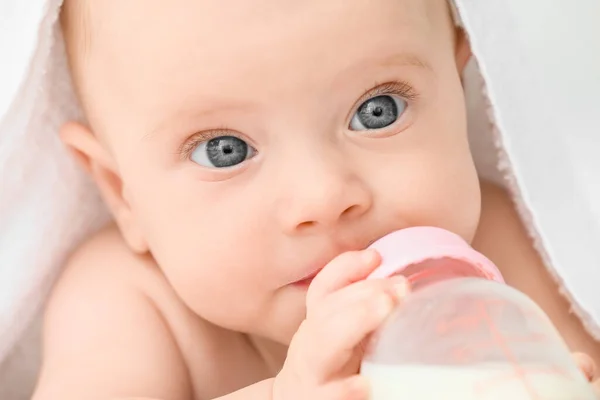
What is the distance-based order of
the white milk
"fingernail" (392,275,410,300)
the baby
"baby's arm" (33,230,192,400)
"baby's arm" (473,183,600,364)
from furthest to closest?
1. "baby's arm" (473,183,600,364)
2. "baby's arm" (33,230,192,400)
3. the baby
4. "fingernail" (392,275,410,300)
5. the white milk

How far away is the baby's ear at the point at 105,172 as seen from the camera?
103 cm

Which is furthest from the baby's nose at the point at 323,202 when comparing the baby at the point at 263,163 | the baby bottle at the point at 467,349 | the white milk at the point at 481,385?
the white milk at the point at 481,385

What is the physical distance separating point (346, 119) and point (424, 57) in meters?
0.11

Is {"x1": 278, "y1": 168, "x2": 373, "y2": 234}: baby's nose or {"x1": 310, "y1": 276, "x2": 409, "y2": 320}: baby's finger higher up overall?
{"x1": 278, "y1": 168, "x2": 373, "y2": 234}: baby's nose

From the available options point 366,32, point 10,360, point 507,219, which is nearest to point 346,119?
point 366,32

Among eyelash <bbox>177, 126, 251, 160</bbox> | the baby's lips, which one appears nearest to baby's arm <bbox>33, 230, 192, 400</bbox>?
eyelash <bbox>177, 126, 251, 160</bbox>

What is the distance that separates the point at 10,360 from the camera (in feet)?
3.94

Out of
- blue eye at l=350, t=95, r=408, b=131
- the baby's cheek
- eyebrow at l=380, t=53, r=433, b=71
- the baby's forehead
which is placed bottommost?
the baby's cheek

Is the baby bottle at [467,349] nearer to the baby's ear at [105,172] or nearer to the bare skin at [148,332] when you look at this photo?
the bare skin at [148,332]

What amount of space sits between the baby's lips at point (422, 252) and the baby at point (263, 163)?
2 cm

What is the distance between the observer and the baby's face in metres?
0.83

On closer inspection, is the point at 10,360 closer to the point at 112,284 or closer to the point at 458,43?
the point at 112,284

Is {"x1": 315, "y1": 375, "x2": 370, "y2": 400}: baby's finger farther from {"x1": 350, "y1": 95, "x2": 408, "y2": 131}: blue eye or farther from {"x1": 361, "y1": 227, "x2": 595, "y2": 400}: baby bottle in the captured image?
{"x1": 350, "y1": 95, "x2": 408, "y2": 131}: blue eye

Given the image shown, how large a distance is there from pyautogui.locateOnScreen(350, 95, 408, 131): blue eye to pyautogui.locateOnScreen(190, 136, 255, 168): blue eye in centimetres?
11
